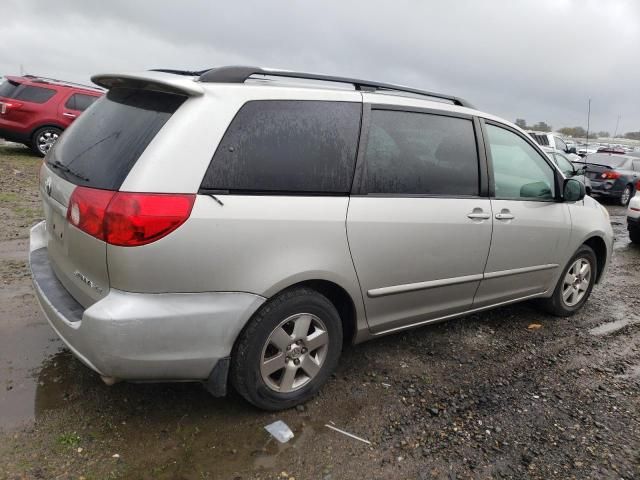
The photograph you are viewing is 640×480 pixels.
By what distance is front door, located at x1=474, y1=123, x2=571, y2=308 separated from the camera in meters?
3.67

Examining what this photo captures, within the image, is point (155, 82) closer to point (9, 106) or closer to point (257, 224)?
point (257, 224)

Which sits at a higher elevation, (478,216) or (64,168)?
(64,168)

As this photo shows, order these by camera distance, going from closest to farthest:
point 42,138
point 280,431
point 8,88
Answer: point 280,431
point 8,88
point 42,138

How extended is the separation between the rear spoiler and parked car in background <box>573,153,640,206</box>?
1387 cm

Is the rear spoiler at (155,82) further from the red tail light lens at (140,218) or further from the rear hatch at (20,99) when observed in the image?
the rear hatch at (20,99)

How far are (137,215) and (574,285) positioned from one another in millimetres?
3900

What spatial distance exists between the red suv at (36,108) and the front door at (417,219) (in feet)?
31.7

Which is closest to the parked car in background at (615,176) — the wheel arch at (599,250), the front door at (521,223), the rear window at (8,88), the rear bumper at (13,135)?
the wheel arch at (599,250)

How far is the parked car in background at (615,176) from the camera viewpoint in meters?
14.0

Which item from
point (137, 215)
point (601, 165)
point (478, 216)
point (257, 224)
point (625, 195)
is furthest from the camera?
point (601, 165)

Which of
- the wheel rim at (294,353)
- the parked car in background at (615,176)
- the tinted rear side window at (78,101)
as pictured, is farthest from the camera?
the parked car in background at (615,176)

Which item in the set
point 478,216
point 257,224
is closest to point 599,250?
point 478,216

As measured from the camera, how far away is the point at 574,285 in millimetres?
4625

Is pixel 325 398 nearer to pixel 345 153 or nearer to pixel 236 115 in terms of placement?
pixel 345 153
